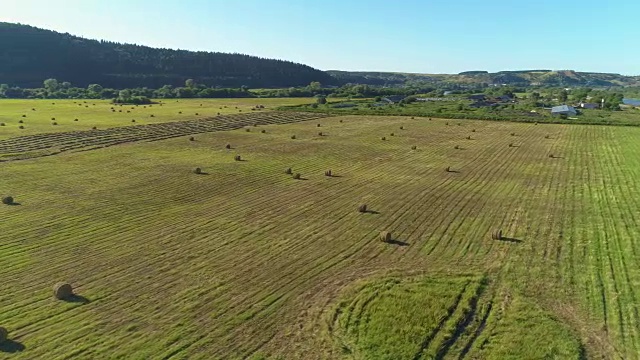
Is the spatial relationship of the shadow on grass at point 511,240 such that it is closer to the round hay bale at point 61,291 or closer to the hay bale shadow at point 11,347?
the round hay bale at point 61,291

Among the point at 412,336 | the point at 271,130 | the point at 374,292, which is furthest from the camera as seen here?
the point at 271,130

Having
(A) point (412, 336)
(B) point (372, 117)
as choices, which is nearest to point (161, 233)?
(A) point (412, 336)

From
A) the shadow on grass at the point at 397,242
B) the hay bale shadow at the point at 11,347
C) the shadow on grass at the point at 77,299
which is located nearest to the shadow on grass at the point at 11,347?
the hay bale shadow at the point at 11,347

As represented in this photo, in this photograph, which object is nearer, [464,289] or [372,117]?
[464,289]

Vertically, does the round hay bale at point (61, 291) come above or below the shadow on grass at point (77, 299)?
above

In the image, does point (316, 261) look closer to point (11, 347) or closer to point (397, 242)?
point (397, 242)

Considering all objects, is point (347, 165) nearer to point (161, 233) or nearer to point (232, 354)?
point (161, 233)

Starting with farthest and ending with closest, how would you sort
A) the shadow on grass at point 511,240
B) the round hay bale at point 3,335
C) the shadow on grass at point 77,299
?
the shadow on grass at point 511,240, the shadow on grass at point 77,299, the round hay bale at point 3,335

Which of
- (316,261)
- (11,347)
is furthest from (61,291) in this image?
(316,261)
